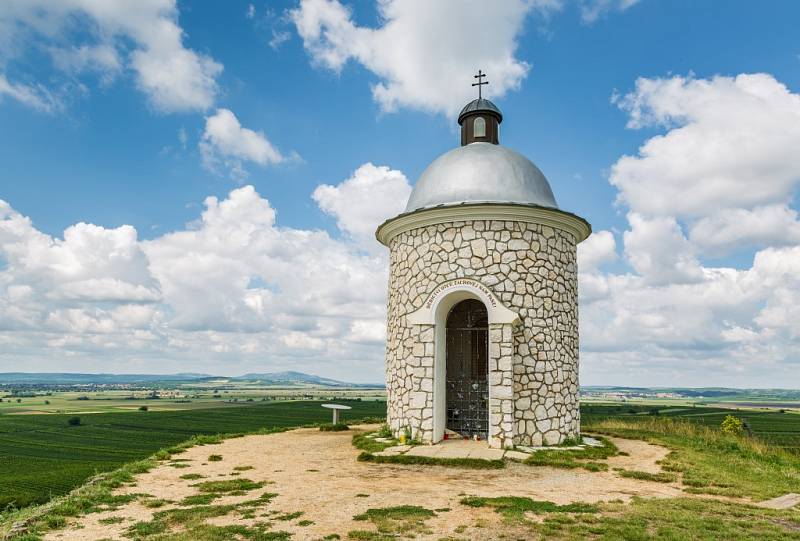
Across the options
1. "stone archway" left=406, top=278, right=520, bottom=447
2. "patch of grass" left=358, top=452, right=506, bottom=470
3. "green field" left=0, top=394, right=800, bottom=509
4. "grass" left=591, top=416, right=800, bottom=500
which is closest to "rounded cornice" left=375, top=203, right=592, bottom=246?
"stone archway" left=406, top=278, right=520, bottom=447

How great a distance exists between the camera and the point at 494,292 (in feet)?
40.0

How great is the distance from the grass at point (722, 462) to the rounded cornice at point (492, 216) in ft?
18.2

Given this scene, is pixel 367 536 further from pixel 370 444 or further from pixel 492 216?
pixel 492 216

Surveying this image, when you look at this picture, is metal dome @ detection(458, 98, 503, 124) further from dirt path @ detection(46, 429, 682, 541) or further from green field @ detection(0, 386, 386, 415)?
green field @ detection(0, 386, 386, 415)

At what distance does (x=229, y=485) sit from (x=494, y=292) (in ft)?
22.0

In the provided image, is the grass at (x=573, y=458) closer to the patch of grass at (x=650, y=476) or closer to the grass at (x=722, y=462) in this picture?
the patch of grass at (x=650, y=476)

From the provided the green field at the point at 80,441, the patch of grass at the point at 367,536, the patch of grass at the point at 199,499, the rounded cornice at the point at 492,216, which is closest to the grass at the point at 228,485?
the patch of grass at the point at 199,499

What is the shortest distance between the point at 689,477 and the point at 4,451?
121ft

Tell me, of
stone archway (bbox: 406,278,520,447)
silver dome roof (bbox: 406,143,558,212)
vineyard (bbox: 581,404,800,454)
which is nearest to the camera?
stone archway (bbox: 406,278,520,447)

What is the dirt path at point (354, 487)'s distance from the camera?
243 inches

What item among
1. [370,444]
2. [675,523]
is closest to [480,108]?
[370,444]

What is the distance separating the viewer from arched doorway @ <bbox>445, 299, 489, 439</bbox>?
14.3 metres

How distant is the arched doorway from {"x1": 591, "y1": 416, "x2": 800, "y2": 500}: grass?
13.7 feet

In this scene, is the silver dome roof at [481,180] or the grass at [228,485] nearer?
the grass at [228,485]
